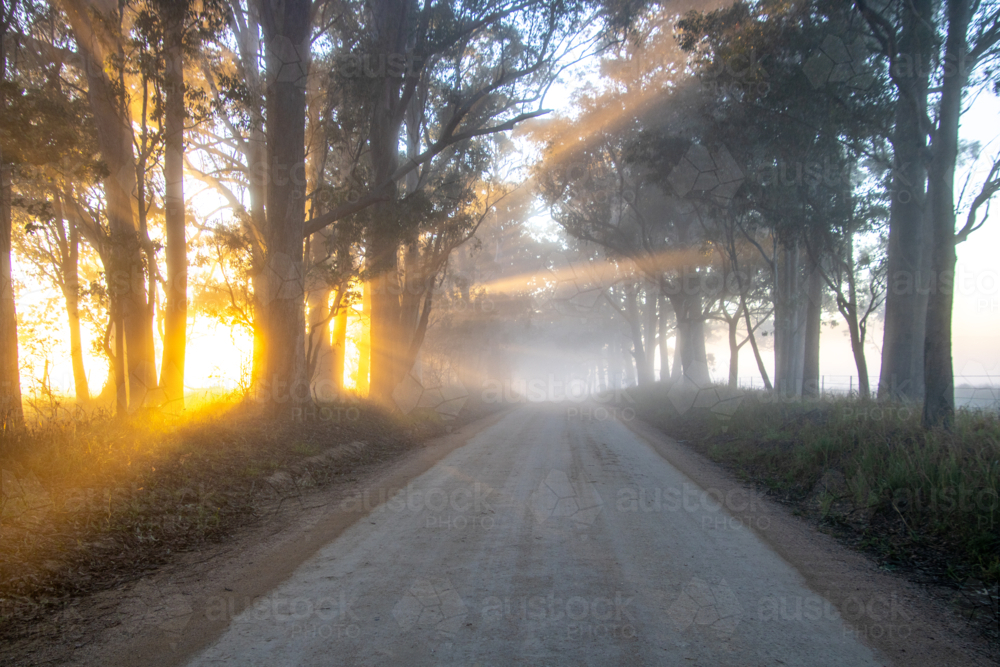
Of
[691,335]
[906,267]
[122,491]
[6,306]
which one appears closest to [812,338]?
[906,267]

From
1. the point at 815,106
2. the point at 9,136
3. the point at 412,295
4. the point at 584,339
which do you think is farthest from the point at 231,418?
the point at 584,339

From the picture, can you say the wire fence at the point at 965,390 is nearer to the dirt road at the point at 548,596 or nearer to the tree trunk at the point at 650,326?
the tree trunk at the point at 650,326

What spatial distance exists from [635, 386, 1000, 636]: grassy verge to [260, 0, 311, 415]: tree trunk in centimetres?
834

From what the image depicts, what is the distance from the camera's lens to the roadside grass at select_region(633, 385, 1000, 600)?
16.6 feet

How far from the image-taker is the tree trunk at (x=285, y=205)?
11320 millimetres

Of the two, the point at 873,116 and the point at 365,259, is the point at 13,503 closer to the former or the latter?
the point at 365,259

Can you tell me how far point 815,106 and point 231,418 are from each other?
1365 cm

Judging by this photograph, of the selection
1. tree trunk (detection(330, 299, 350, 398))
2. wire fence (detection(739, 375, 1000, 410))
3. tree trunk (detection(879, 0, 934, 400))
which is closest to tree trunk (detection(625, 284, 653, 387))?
wire fence (detection(739, 375, 1000, 410))

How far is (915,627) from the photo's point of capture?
3.89m

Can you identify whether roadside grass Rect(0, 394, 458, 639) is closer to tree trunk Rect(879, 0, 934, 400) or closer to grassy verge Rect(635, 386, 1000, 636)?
grassy verge Rect(635, 386, 1000, 636)

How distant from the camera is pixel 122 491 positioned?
5.79 metres

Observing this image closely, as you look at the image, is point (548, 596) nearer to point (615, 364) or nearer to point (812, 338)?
point (812, 338)

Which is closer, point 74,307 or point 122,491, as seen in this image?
point 122,491

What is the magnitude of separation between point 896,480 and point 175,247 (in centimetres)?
1456
